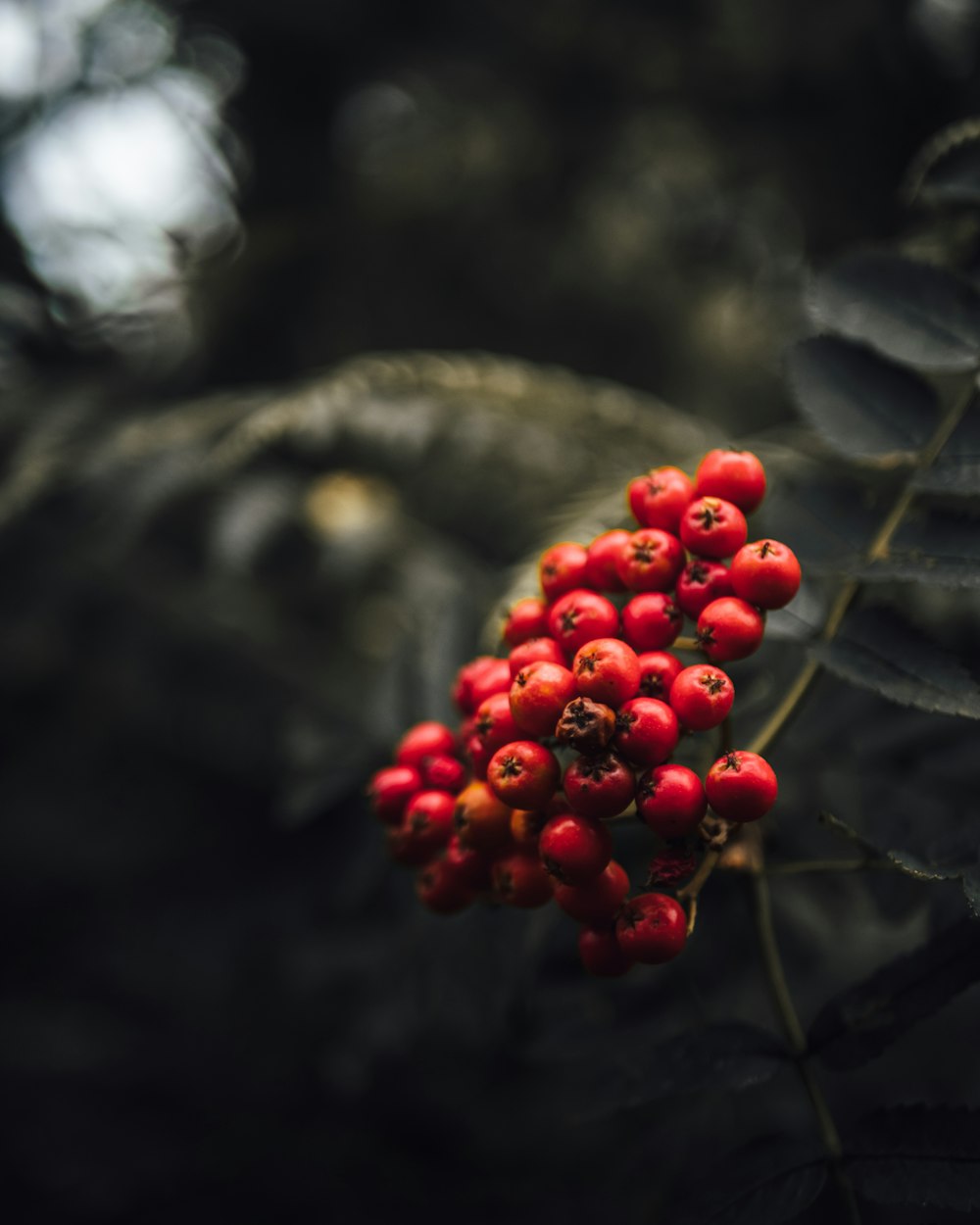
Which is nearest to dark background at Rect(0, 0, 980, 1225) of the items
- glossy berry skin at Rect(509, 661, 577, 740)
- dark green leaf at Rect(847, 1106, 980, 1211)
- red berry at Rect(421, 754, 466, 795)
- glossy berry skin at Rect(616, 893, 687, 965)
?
dark green leaf at Rect(847, 1106, 980, 1211)

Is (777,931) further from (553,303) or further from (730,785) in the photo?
(553,303)

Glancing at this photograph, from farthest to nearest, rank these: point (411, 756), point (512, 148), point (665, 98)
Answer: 1. point (512, 148)
2. point (665, 98)
3. point (411, 756)

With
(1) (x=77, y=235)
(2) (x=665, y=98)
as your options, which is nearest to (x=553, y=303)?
(2) (x=665, y=98)

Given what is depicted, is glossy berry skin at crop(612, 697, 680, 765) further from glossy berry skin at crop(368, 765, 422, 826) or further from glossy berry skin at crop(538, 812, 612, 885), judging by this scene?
glossy berry skin at crop(368, 765, 422, 826)

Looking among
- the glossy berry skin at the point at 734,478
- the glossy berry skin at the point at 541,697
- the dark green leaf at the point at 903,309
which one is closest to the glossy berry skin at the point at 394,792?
the glossy berry skin at the point at 541,697

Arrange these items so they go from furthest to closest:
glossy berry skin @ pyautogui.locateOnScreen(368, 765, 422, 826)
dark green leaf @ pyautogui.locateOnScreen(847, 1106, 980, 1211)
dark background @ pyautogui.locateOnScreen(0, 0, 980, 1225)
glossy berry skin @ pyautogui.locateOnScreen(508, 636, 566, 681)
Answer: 1. dark background @ pyautogui.locateOnScreen(0, 0, 980, 1225)
2. glossy berry skin @ pyautogui.locateOnScreen(368, 765, 422, 826)
3. glossy berry skin @ pyautogui.locateOnScreen(508, 636, 566, 681)
4. dark green leaf @ pyautogui.locateOnScreen(847, 1106, 980, 1211)

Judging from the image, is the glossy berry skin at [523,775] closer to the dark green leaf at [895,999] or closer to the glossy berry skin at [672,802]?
the glossy berry skin at [672,802]
